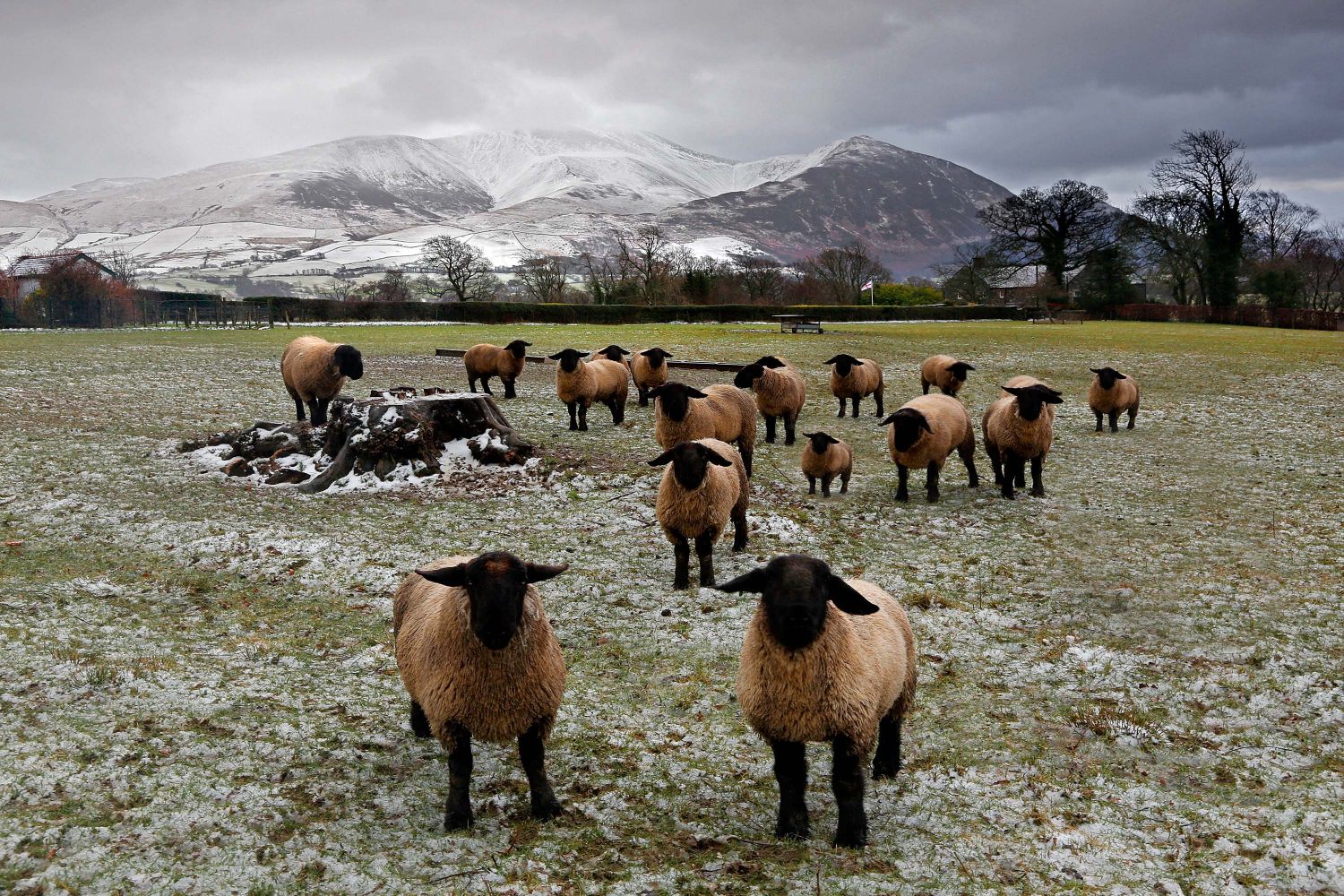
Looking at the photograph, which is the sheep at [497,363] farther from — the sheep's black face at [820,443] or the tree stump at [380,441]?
the sheep's black face at [820,443]

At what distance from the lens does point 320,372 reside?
15.8 m

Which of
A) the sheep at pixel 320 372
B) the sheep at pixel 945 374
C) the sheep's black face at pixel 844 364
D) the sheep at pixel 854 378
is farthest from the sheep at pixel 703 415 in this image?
the sheep at pixel 945 374

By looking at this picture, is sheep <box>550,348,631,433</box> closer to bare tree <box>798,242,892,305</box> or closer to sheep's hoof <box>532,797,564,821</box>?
sheep's hoof <box>532,797,564,821</box>

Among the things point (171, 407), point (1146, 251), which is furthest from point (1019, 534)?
point (1146, 251)

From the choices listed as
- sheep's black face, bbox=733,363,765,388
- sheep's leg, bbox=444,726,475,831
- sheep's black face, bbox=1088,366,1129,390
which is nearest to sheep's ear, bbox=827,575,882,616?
sheep's leg, bbox=444,726,475,831

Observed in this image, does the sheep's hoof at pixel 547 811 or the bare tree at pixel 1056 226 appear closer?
the sheep's hoof at pixel 547 811

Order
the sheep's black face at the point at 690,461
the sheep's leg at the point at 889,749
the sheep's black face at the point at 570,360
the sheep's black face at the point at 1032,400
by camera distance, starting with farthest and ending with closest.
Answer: the sheep's black face at the point at 570,360 → the sheep's black face at the point at 1032,400 → the sheep's black face at the point at 690,461 → the sheep's leg at the point at 889,749

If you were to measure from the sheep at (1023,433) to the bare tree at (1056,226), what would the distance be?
7274 centimetres

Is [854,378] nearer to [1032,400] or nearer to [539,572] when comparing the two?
[1032,400]

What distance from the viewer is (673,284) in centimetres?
7338

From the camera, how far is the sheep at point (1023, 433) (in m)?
11.6

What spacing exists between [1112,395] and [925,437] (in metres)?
7.60

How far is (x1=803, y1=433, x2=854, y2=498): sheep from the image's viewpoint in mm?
11695

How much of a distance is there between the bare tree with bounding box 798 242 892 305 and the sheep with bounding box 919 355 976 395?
66235 mm
